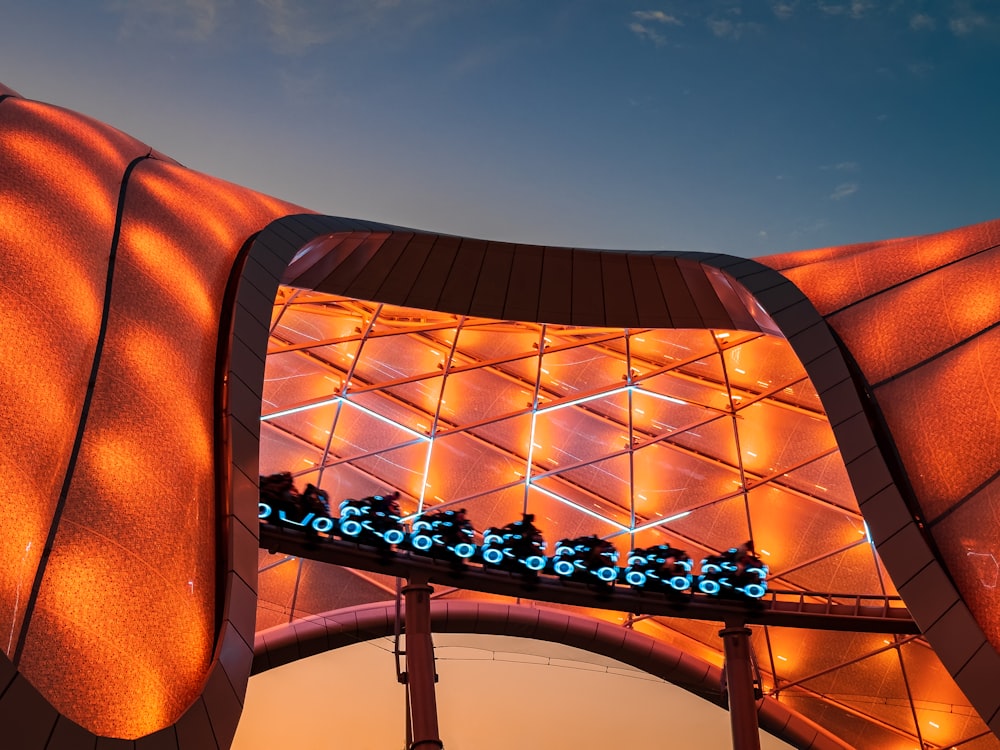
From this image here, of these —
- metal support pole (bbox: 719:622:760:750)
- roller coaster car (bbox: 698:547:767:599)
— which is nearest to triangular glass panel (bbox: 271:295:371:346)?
roller coaster car (bbox: 698:547:767:599)

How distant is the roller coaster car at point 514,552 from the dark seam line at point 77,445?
1701 centimetres

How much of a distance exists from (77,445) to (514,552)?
20.0 m

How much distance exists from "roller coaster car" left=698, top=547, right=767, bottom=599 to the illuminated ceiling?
7.12 meters

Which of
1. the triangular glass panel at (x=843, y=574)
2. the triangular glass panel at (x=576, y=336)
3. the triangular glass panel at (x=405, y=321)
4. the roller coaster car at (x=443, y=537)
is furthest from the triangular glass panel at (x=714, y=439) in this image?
the roller coaster car at (x=443, y=537)

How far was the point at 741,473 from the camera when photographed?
4081 centimetres

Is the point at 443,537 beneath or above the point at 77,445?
beneath

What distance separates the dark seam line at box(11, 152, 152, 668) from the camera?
10.4 meters

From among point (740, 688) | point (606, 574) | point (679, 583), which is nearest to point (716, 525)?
point (679, 583)

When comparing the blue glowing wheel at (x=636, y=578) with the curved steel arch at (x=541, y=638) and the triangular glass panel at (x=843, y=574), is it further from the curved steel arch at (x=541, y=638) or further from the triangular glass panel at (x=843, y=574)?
the curved steel arch at (x=541, y=638)

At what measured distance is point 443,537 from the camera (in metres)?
30.5

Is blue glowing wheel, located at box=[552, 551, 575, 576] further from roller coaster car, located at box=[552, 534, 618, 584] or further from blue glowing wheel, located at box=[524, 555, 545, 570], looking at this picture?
blue glowing wheel, located at box=[524, 555, 545, 570]

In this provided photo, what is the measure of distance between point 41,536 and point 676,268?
20563mm

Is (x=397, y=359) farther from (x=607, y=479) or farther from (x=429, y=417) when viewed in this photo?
(x=607, y=479)

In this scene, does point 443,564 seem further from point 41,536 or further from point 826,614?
point 41,536
